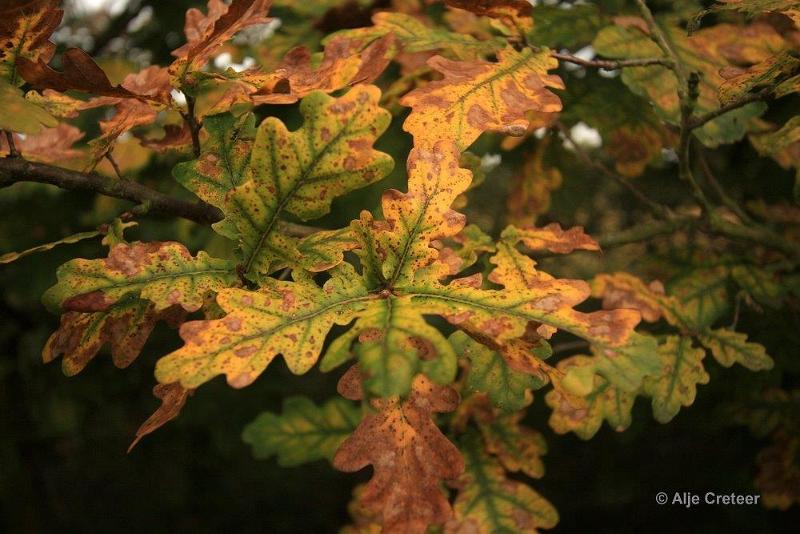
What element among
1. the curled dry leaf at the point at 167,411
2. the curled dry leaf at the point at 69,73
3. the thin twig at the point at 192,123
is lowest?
the curled dry leaf at the point at 167,411

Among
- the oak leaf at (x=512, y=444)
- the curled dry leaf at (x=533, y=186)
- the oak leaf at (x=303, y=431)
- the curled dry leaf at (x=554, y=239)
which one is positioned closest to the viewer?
the curled dry leaf at (x=554, y=239)

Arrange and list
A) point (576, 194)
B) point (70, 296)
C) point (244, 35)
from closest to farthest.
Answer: point (70, 296) < point (244, 35) < point (576, 194)

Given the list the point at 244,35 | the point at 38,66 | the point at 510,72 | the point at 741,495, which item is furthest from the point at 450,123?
the point at 741,495

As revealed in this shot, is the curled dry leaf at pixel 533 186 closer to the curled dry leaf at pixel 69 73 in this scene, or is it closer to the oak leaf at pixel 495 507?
the oak leaf at pixel 495 507

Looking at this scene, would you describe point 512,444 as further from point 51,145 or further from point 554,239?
point 51,145

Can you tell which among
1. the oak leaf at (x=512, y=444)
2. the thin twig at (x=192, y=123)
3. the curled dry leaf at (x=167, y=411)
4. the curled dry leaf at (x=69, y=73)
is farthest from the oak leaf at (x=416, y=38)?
the oak leaf at (x=512, y=444)

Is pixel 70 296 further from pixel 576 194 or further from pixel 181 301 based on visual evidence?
pixel 576 194
